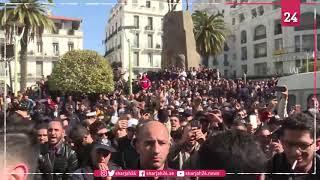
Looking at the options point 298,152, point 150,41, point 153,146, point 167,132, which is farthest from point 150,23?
point 298,152

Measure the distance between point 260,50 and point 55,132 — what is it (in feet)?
9.37

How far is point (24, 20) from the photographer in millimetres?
3830

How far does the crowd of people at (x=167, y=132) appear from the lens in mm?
2490

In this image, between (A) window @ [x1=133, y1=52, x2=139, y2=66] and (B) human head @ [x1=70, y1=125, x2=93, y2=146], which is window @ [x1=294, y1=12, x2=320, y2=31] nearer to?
(A) window @ [x1=133, y1=52, x2=139, y2=66]

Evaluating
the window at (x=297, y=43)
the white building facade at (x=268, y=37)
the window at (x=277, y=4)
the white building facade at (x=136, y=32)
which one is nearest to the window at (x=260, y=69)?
the white building facade at (x=268, y=37)

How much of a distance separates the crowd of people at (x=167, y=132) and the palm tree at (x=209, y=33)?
0.46 metres

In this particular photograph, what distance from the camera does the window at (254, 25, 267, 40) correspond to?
5.44m

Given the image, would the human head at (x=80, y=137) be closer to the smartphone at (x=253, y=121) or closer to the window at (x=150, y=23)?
the window at (x=150, y=23)

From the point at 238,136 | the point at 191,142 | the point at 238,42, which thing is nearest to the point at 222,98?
the point at 238,42

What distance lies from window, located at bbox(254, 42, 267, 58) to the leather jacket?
265 centimetres

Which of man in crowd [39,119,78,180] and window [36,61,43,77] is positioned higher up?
window [36,61,43,77]

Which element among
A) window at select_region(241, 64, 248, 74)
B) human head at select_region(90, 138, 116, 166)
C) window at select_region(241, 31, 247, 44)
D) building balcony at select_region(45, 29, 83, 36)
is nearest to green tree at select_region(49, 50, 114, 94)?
building balcony at select_region(45, 29, 83, 36)

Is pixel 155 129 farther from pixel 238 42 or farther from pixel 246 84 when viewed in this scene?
pixel 238 42

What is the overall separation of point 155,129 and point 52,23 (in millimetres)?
1959
